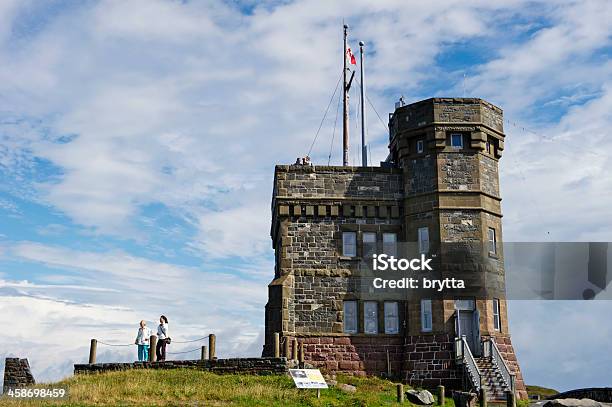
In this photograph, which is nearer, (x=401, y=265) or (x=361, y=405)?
(x=361, y=405)

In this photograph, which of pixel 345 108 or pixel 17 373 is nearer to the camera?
pixel 17 373

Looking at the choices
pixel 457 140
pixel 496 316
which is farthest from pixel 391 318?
pixel 457 140

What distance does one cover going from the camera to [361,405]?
81.8 ft

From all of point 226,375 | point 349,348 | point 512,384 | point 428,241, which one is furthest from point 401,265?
point 226,375

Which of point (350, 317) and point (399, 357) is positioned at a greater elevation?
point (350, 317)

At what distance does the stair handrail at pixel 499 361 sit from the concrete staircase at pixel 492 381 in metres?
0.14

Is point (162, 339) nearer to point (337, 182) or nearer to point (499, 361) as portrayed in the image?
point (337, 182)

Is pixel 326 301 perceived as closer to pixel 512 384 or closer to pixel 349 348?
pixel 349 348

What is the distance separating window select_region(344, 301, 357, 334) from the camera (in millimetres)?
33531

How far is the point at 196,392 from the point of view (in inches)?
1014

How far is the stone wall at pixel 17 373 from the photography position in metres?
30.0

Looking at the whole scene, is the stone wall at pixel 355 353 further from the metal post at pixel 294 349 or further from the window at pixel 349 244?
the window at pixel 349 244

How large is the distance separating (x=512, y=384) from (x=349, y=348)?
733 cm

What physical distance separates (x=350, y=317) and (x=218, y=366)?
22.5 feet
